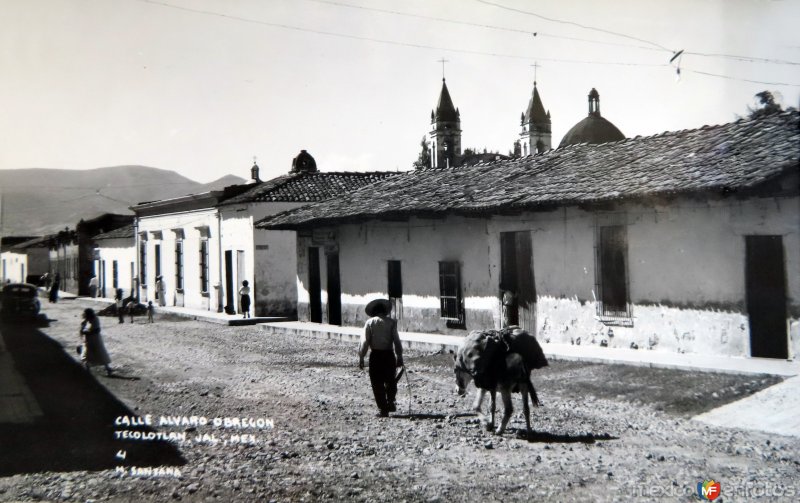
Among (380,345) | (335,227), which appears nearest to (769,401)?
(380,345)

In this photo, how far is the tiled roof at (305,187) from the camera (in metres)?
18.3

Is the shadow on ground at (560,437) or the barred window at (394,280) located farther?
the barred window at (394,280)

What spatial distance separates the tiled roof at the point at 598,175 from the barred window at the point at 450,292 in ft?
4.38

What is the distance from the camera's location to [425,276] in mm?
13836

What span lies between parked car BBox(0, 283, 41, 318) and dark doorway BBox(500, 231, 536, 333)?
24.9 feet

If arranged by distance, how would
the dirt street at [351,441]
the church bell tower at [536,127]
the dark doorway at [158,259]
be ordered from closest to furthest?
1. the dirt street at [351,441]
2. the dark doorway at [158,259]
3. the church bell tower at [536,127]

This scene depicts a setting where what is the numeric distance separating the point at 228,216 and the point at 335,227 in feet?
14.9

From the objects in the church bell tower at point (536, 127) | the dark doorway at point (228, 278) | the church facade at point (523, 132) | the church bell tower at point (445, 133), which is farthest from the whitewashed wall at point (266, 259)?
the church bell tower at point (536, 127)

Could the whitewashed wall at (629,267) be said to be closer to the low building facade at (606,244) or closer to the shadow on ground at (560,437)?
the low building facade at (606,244)

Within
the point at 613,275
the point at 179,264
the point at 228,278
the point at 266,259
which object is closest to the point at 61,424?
the point at 613,275

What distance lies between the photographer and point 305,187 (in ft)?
64.1

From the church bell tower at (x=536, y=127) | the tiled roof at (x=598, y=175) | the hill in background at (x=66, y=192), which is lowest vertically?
the hill in background at (x=66, y=192)

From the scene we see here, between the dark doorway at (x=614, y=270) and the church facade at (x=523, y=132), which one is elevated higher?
the church facade at (x=523, y=132)

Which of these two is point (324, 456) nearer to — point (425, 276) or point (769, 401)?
point (769, 401)
